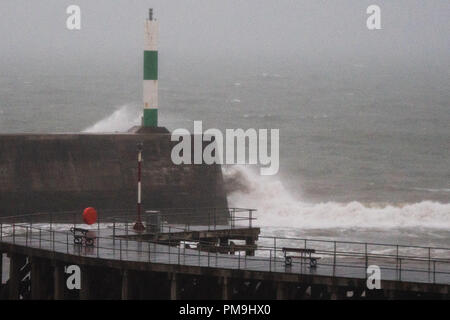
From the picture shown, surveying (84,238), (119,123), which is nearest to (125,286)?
(84,238)

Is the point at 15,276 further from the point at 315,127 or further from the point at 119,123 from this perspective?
the point at 315,127

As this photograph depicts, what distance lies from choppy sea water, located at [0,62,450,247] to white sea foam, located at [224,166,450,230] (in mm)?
51

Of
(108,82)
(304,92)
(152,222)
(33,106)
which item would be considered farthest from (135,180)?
(108,82)

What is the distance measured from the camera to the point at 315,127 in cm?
9175

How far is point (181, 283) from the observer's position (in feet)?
87.2

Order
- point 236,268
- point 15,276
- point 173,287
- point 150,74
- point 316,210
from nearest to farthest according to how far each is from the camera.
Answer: point 236,268
point 173,287
point 15,276
point 150,74
point 316,210

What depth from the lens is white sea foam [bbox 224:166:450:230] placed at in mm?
48688

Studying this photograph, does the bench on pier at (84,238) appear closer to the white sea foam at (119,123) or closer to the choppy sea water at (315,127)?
the choppy sea water at (315,127)

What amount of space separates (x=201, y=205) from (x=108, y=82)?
92.6 meters

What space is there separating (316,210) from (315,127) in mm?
40943

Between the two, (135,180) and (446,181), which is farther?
(446,181)

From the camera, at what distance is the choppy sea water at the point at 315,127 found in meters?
50.5

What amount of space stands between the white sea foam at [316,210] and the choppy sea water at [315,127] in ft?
0.17
